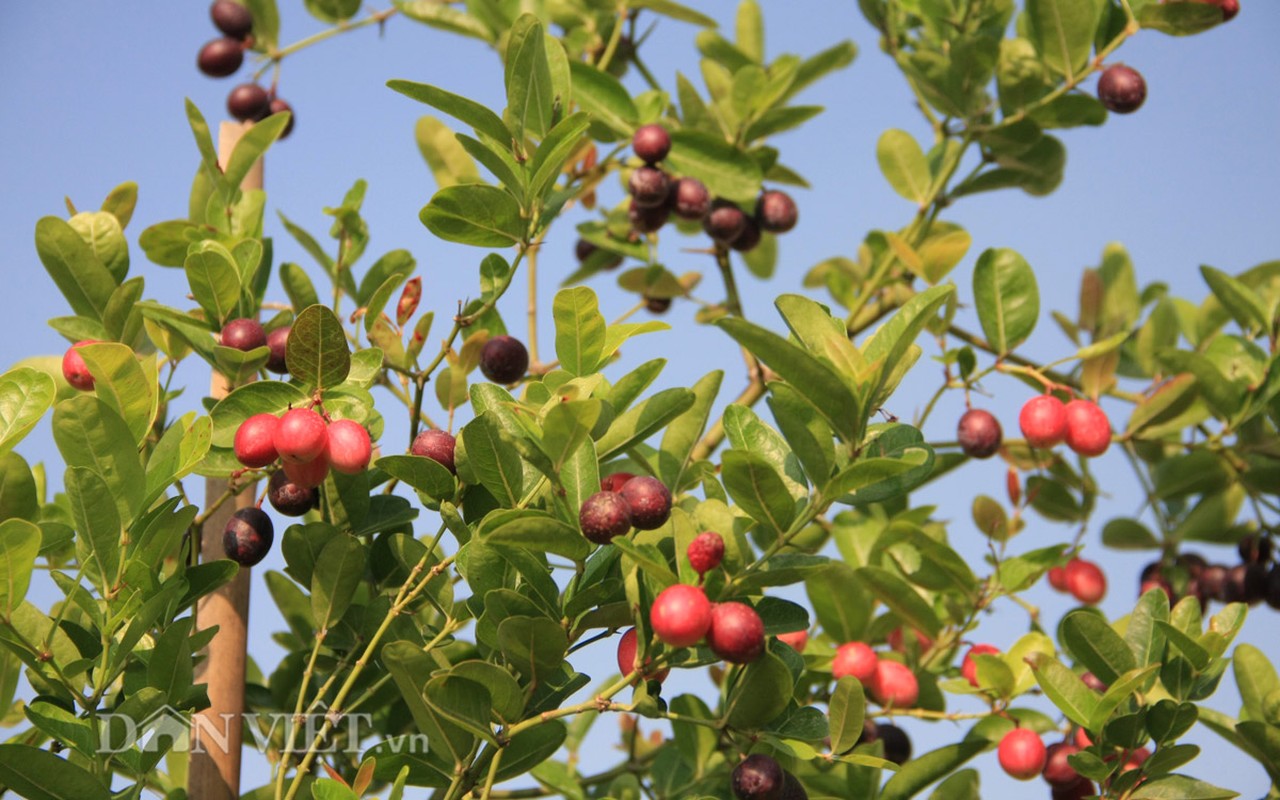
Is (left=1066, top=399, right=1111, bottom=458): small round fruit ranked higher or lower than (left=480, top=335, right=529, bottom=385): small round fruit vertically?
lower

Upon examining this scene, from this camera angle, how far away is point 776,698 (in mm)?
1375

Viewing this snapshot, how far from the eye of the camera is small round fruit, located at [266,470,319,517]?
1.52 metres

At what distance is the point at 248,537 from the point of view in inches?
61.6

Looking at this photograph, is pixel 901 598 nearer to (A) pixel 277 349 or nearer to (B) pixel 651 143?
(B) pixel 651 143

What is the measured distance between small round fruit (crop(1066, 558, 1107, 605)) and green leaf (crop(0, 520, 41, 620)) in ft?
7.52

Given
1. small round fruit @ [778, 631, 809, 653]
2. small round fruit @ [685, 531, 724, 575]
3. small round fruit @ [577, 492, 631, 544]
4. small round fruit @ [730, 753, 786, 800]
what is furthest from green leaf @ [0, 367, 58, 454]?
small round fruit @ [778, 631, 809, 653]

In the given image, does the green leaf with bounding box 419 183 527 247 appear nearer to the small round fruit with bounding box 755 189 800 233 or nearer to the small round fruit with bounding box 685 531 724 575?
the small round fruit with bounding box 685 531 724 575

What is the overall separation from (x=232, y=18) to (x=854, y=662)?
1947mm

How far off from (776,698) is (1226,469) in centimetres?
165

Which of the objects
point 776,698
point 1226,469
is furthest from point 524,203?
point 1226,469

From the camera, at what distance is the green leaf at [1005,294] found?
90.0 inches

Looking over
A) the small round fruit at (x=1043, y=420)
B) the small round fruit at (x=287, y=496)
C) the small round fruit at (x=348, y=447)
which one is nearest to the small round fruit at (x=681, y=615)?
the small round fruit at (x=348, y=447)

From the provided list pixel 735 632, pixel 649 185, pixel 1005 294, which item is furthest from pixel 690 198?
pixel 735 632

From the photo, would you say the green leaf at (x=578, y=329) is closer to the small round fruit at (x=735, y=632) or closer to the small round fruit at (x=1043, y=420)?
the small round fruit at (x=735, y=632)
